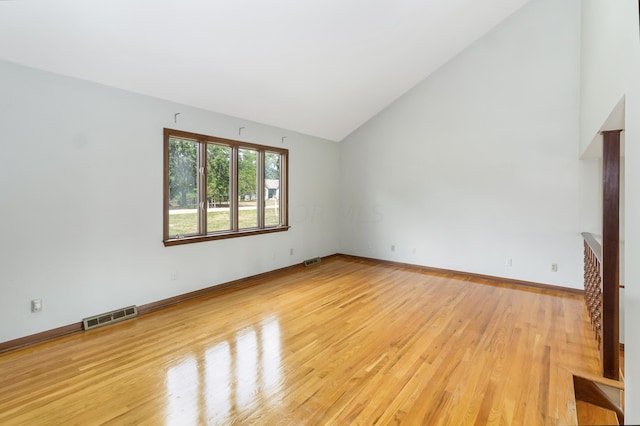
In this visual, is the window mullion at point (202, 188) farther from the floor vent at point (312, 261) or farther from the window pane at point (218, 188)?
the floor vent at point (312, 261)

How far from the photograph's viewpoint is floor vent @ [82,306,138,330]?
3.19 m

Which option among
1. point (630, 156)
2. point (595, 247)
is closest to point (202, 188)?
point (630, 156)

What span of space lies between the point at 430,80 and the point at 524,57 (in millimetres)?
1392

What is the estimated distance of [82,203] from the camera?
316 cm

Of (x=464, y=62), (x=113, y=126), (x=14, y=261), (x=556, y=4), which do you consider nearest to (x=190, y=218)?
(x=113, y=126)

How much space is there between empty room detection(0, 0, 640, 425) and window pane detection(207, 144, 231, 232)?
0.05 meters

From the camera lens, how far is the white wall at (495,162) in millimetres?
4312

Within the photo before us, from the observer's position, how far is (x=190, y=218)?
418 cm

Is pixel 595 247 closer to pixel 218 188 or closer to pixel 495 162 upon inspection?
pixel 495 162

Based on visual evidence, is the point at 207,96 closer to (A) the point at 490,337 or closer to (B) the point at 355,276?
(B) the point at 355,276

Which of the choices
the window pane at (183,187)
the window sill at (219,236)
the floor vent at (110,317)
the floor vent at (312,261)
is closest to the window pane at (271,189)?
the window sill at (219,236)

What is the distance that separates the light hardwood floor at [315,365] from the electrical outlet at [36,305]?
39 centimetres

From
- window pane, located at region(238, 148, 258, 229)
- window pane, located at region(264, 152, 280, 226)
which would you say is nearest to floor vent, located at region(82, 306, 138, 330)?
window pane, located at region(238, 148, 258, 229)

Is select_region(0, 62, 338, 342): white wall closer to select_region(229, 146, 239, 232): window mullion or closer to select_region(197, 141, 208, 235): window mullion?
select_region(197, 141, 208, 235): window mullion
